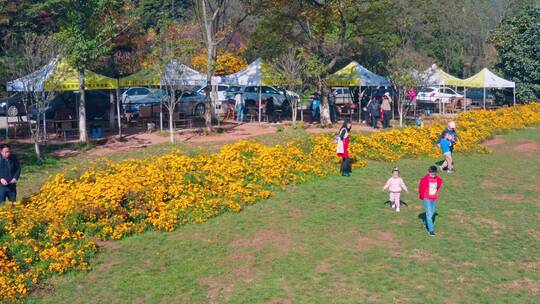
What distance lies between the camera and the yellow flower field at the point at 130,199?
10961mm

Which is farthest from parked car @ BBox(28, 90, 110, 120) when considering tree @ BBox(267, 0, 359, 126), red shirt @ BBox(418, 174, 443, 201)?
red shirt @ BBox(418, 174, 443, 201)

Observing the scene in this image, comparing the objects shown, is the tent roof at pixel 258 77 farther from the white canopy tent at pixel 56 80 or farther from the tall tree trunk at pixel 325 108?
the white canopy tent at pixel 56 80

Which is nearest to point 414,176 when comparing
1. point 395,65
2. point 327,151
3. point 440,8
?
point 327,151

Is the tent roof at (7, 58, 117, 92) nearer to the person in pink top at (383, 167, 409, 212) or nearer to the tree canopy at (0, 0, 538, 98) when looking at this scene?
the tree canopy at (0, 0, 538, 98)

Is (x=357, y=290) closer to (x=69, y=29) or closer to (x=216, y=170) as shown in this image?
(x=216, y=170)

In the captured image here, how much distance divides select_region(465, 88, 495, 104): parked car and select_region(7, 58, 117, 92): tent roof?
26347 millimetres

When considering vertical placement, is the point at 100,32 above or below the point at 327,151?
above

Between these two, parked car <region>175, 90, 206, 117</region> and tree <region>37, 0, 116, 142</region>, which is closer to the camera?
tree <region>37, 0, 116, 142</region>

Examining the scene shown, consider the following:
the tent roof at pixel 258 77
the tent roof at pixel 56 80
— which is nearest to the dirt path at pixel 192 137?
the tent roof at pixel 258 77

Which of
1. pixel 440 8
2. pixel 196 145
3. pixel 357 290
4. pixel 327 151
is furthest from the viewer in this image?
pixel 440 8

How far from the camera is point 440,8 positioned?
183 feet

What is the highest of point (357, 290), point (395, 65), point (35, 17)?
point (35, 17)

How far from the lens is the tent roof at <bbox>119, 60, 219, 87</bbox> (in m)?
23.8

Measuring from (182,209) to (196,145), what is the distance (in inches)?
394
